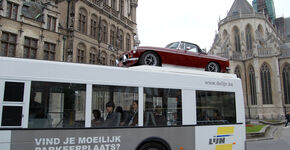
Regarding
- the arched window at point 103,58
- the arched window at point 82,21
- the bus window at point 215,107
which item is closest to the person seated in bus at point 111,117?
the bus window at point 215,107

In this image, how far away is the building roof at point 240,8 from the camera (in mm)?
54750

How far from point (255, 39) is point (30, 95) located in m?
52.9

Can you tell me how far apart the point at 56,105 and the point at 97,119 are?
97 centimetres

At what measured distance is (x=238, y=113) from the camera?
24.0 ft

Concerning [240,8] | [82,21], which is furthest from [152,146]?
[240,8]

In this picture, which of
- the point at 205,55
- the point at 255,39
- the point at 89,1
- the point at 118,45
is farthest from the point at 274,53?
the point at 205,55

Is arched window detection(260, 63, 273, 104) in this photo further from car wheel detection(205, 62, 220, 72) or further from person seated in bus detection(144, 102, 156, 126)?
person seated in bus detection(144, 102, 156, 126)

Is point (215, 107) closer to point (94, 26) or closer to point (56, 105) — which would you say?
point (56, 105)

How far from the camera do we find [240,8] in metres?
55.9

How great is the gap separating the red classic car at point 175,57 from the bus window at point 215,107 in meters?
2.50

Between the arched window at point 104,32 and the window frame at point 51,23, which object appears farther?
the arched window at point 104,32

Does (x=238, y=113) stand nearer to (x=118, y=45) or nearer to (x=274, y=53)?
(x=118, y=45)

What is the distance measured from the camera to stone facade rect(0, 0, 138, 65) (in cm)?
1644

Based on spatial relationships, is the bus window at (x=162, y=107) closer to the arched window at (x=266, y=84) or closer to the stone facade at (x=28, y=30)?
the stone facade at (x=28, y=30)
